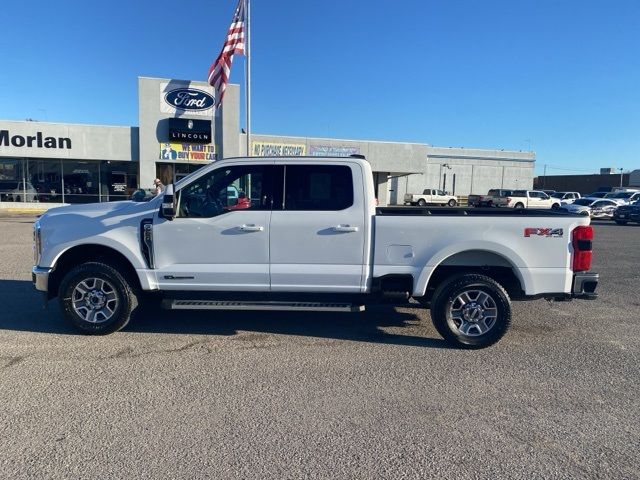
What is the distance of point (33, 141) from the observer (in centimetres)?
2605

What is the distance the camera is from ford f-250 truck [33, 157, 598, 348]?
5.14 m

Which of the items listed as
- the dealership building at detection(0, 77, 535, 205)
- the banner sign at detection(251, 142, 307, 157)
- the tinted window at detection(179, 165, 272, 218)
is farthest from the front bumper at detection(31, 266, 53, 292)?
the banner sign at detection(251, 142, 307, 157)

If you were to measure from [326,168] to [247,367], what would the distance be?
7.68ft

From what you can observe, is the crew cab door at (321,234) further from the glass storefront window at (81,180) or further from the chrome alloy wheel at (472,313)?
the glass storefront window at (81,180)

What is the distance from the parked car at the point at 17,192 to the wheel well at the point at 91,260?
25.9 m

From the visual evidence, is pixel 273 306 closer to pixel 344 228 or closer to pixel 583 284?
pixel 344 228

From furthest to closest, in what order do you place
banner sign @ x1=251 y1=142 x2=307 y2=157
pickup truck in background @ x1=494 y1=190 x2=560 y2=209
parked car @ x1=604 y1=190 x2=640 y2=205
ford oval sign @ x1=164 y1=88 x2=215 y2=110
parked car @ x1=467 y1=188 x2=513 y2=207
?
parked car @ x1=467 y1=188 x2=513 y2=207 < pickup truck in background @ x1=494 y1=190 x2=560 y2=209 < parked car @ x1=604 y1=190 x2=640 y2=205 < banner sign @ x1=251 y1=142 x2=307 y2=157 < ford oval sign @ x1=164 y1=88 x2=215 y2=110

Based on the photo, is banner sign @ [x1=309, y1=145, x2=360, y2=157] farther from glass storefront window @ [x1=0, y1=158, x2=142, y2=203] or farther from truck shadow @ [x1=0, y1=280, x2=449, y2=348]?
truck shadow @ [x1=0, y1=280, x2=449, y2=348]

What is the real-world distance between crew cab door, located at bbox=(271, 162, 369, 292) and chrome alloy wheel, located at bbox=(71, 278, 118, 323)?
1878 millimetres

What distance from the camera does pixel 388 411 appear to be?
3736 mm

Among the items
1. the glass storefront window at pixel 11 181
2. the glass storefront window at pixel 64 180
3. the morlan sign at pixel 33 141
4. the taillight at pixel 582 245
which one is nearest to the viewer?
the taillight at pixel 582 245

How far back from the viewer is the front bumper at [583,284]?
5133mm

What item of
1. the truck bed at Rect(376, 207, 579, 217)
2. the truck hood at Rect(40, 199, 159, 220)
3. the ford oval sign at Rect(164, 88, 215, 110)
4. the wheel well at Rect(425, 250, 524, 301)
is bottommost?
the wheel well at Rect(425, 250, 524, 301)

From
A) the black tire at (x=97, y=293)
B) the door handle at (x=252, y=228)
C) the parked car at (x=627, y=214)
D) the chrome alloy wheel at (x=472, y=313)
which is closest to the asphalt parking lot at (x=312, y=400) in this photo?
the black tire at (x=97, y=293)
